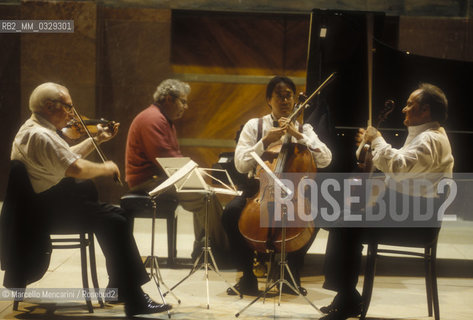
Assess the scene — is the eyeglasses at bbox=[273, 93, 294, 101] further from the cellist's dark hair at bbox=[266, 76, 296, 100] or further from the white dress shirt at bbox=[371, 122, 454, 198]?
the white dress shirt at bbox=[371, 122, 454, 198]

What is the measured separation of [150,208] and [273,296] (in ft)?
3.68

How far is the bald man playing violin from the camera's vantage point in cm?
325

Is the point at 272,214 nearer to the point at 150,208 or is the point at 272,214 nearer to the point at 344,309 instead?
the point at 344,309

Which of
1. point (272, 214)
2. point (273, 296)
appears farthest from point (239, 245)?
point (272, 214)

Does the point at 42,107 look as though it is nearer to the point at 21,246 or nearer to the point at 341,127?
the point at 21,246

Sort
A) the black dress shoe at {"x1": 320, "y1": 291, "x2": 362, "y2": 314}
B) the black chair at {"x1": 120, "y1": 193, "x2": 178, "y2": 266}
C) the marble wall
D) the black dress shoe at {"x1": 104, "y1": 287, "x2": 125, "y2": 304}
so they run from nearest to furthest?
the black dress shoe at {"x1": 320, "y1": 291, "x2": 362, "y2": 314} → the black dress shoe at {"x1": 104, "y1": 287, "x2": 125, "y2": 304} → the black chair at {"x1": 120, "y1": 193, "x2": 178, "y2": 266} → the marble wall

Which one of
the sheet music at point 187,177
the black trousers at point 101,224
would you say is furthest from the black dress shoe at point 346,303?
the black trousers at point 101,224

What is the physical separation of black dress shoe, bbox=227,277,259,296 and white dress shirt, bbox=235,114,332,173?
0.70 m

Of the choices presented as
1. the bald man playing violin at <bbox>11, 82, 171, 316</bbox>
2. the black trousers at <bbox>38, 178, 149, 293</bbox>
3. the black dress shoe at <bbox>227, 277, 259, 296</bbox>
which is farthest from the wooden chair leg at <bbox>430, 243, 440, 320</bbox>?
the black trousers at <bbox>38, 178, 149, 293</bbox>

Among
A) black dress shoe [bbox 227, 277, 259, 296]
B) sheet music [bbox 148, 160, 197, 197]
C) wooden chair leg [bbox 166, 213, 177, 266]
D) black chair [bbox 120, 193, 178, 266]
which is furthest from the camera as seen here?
wooden chair leg [bbox 166, 213, 177, 266]

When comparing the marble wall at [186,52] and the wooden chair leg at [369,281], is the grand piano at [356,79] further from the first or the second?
the marble wall at [186,52]

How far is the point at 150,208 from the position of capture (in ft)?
14.4

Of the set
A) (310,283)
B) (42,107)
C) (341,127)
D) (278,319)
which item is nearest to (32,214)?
(42,107)

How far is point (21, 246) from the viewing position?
3.32 metres
